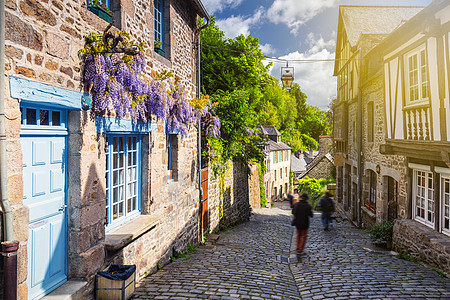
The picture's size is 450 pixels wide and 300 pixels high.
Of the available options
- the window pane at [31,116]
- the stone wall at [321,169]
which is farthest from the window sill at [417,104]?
the stone wall at [321,169]

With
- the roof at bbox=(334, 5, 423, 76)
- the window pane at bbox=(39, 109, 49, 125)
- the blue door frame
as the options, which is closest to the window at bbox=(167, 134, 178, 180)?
the blue door frame

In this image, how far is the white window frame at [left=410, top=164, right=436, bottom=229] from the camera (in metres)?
7.64

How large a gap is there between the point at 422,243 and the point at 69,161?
7.14m

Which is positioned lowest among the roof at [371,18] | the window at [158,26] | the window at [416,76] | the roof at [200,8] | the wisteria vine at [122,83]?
the wisteria vine at [122,83]

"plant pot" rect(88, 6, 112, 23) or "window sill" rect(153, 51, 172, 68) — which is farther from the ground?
"plant pot" rect(88, 6, 112, 23)

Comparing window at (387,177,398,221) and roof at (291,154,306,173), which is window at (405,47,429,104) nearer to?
window at (387,177,398,221)

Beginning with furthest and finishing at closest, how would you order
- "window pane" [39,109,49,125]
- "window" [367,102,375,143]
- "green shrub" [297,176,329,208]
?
1. "green shrub" [297,176,329,208]
2. "window" [367,102,375,143]
3. "window pane" [39,109,49,125]

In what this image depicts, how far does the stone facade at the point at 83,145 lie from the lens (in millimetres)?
2998

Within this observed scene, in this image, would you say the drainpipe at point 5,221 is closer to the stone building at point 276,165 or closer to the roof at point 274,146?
the stone building at point 276,165

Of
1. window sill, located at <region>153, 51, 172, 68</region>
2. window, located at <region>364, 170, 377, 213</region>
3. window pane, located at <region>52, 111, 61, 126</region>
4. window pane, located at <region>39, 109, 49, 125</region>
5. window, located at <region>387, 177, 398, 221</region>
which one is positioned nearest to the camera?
window pane, located at <region>39, 109, 49, 125</region>

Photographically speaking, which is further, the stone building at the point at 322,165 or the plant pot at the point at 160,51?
the stone building at the point at 322,165

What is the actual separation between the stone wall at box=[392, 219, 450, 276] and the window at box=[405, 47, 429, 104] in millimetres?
2875

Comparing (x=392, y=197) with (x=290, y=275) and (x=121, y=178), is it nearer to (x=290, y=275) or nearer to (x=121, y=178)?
(x=290, y=275)

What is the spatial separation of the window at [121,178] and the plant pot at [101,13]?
1.67 meters
